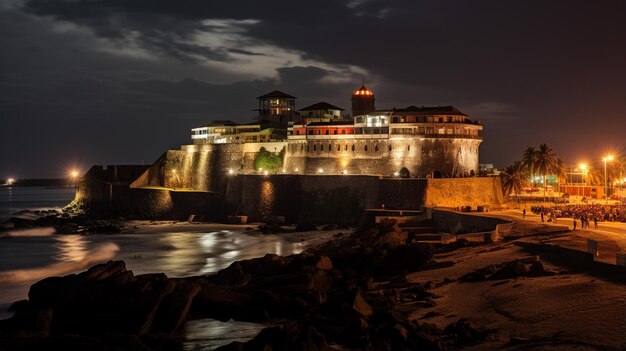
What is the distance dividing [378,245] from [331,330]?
12421 millimetres

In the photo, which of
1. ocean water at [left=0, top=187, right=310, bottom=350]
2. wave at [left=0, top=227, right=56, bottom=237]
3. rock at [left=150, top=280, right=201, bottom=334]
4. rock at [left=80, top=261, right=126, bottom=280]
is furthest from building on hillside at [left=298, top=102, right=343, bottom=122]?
rock at [left=150, top=280, right=201, bottom=334]

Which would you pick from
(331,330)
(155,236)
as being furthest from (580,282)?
(155,236)

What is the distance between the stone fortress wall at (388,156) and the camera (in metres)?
61.1

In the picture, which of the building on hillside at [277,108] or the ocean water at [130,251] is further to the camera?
the building on hillside at [277,108]

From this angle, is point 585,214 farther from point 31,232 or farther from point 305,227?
point 31,232

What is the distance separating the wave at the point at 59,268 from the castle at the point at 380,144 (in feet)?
82.6

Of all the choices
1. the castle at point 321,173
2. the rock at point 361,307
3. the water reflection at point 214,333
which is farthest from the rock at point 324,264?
the castle at point 321,173

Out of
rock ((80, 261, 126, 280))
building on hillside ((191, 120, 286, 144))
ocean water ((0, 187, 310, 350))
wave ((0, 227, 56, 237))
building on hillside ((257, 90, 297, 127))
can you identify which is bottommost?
ocean water ((0, 187, 310, 350))

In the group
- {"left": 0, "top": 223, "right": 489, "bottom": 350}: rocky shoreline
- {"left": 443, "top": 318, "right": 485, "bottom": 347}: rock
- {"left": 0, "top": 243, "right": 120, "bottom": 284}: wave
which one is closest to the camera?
{"left": 443, "top": 318, "right": 485, "bottom": 347}: rock

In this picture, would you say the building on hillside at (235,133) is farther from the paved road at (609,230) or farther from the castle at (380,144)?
the paved road at (609,230)

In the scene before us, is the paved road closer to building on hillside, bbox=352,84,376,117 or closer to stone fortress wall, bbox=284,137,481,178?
stone fortress wall, bbox=284,137,481,178

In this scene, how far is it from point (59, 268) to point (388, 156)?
32494 millimetres

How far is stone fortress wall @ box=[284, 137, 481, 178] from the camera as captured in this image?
6109 cm

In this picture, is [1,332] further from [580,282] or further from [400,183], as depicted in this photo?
[400,183]
